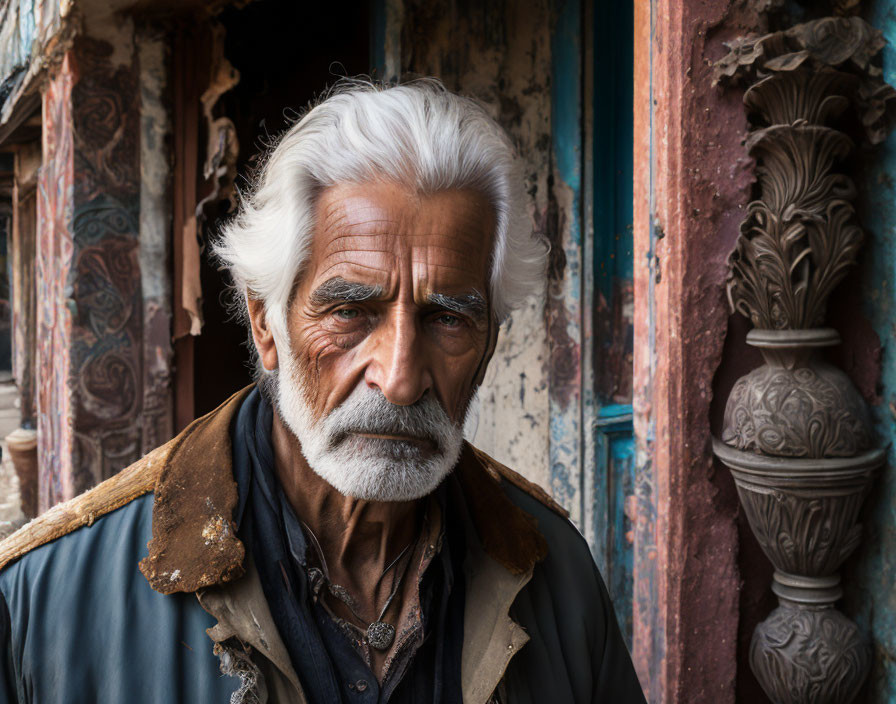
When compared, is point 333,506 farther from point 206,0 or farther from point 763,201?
point 206,0

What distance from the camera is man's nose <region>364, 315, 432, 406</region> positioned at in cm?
127

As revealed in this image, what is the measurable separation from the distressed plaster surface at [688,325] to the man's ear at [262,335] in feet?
3.12

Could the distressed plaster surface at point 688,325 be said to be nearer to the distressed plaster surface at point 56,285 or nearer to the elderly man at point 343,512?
the elderly man at point 343,512

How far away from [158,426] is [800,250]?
3.07 metres

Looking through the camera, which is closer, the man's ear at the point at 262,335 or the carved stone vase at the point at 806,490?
the man's ear at the point at 262,335

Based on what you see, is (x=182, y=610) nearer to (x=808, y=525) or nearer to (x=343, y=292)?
(x=343, y=292)

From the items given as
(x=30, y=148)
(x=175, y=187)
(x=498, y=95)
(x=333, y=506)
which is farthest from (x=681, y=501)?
(x=30, y=148)

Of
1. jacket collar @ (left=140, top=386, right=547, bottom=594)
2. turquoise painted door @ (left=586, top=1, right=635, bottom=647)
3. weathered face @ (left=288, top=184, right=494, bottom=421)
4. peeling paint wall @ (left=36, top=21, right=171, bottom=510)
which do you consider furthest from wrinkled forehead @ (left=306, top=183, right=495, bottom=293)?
peeling paint wall @ (left=36, top=21, right=171, bottom=510)

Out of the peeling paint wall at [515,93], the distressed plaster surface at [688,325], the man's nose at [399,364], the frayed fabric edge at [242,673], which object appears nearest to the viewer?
the frayed fabric edge at [242,673]

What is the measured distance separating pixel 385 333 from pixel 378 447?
0.20 m

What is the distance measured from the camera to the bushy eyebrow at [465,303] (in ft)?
4.29

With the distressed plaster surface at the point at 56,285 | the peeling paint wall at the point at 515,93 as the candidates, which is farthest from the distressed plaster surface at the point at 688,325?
the distressed plaster surface at the point at 56,285

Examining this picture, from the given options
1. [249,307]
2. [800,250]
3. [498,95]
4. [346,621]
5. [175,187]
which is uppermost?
[498,95]

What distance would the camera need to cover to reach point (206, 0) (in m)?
3.44
